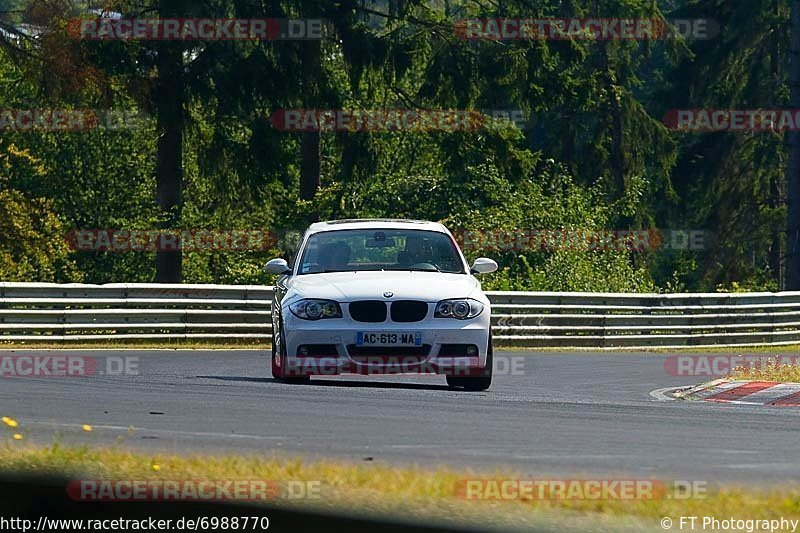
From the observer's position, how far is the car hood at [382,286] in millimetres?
14594

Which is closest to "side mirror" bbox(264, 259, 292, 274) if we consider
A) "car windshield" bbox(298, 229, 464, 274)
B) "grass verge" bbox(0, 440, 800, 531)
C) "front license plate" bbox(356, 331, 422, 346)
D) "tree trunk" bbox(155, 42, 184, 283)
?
"car windshield" bbox(298, 229, 464, 274)

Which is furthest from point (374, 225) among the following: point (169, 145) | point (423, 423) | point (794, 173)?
point (794, 173)

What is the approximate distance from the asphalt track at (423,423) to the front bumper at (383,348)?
0.26m

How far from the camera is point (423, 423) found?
11.7 meters

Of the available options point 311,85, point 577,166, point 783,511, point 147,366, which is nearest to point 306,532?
point 783,511

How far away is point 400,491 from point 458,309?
7550 mm

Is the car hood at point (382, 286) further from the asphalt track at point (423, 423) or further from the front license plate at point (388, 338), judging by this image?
the asphalt track at point (423, 423)

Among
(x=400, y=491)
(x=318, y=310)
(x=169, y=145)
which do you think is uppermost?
(x=169, y=145)

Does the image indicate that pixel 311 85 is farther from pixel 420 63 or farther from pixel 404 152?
pixel 404 152

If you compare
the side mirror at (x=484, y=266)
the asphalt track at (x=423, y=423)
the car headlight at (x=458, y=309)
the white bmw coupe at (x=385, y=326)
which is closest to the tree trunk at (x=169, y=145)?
the asphalt track at (x=423, y=423)

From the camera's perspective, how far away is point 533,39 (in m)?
36.5

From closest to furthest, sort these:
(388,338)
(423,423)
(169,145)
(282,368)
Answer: (423,423), (388,338), (282,368), (169,145)

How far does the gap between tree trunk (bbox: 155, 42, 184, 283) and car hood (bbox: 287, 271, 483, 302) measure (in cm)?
1869

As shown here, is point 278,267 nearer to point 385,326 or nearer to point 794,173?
point 385,326
